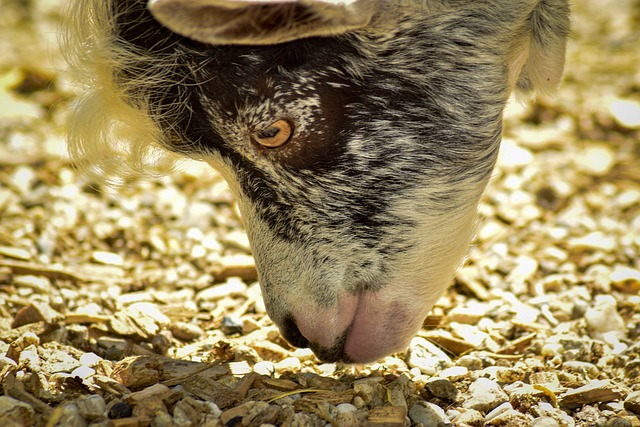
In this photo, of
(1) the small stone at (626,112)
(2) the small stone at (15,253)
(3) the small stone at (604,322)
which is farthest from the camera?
(1) the small stone at (626,112)

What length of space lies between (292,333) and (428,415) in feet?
1.83

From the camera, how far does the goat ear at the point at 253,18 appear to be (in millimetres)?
2271

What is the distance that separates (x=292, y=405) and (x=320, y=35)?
123cm

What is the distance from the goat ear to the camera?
89.4 inches

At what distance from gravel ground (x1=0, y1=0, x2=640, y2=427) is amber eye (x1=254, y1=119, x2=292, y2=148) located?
0.83m

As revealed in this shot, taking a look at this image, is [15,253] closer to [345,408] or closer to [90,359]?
[90,359]

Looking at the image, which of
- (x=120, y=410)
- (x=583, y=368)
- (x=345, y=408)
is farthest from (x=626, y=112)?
(x=120, y=410)

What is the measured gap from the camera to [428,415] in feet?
9.01

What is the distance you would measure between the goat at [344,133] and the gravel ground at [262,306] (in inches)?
11.7

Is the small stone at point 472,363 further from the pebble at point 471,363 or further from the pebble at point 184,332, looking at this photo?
the pebble at point 184,332

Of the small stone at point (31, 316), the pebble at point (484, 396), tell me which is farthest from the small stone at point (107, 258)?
the pebble at point (484, 396)

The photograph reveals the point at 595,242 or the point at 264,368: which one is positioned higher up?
the point at 595,242

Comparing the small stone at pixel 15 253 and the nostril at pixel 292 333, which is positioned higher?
the nostril at pixel 292 333

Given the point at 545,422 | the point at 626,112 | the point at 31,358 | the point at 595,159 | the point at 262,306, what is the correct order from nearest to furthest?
the point at 545,422 → the point at 31,358 → the point at 262,306 → the point at 595,159 → the point at 626,112
